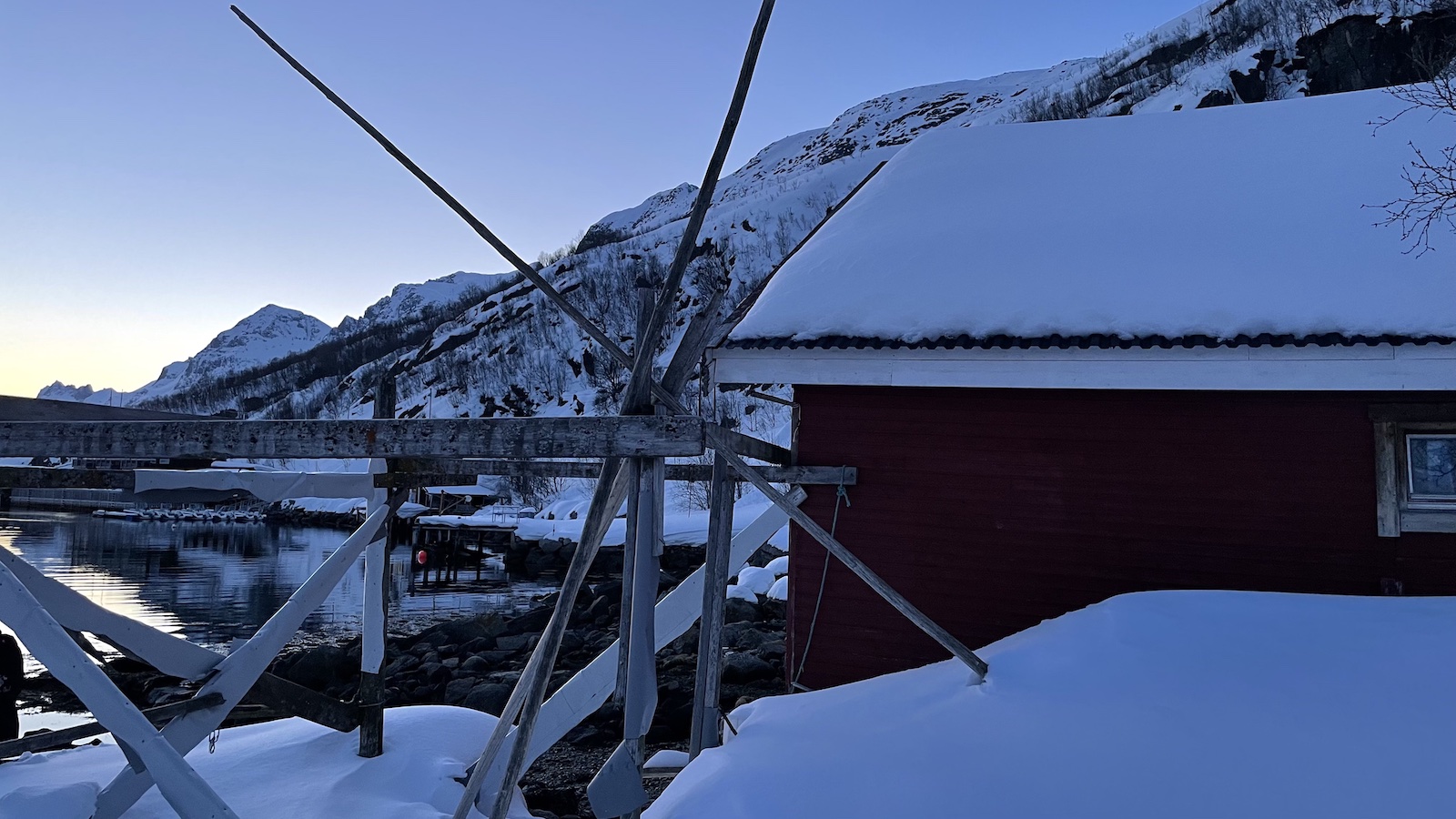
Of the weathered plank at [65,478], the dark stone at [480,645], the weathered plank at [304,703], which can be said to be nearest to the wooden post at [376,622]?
the weathered plank at [304,703]

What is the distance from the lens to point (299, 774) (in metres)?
6.41

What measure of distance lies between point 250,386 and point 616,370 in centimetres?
9248

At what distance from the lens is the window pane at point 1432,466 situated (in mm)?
5875

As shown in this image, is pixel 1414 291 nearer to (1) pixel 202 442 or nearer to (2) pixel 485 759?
(2) pixel 485 759

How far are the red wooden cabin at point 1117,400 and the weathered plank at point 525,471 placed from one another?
26 centimetres

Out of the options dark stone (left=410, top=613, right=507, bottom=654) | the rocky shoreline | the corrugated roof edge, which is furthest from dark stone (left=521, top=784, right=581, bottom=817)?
dark stone (left=410, top=613, right=507, bottom=654)

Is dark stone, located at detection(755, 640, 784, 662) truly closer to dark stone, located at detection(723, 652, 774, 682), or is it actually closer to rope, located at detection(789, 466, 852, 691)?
dark stone, located at detection(723, 652, 774, 682)

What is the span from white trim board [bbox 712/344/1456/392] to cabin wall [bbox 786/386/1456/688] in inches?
18.8

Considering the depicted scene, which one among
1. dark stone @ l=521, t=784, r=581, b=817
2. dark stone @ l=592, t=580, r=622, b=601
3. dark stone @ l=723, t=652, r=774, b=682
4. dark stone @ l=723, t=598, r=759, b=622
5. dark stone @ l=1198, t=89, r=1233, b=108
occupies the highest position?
dark stone @ l=1198, t=89, r=1233, b=108

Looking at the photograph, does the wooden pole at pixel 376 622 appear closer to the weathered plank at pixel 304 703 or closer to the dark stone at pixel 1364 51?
the weathered plank at pixel 304 703

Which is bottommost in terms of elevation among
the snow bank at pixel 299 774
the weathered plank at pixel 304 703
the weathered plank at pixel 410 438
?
the snow bank at pixel 299 774

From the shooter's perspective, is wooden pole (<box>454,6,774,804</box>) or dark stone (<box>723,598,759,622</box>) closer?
wooden pole (<box>454,6,774,804</box>)

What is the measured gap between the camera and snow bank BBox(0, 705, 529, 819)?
5.52 metres

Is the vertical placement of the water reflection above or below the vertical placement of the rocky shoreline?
below
